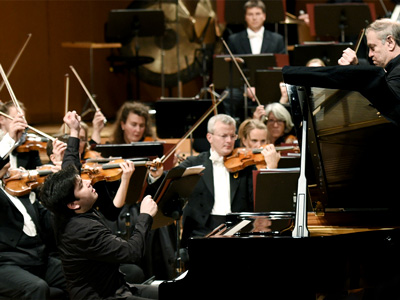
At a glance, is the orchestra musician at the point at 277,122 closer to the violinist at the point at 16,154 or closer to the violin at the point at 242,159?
the violin at the point at 242,159

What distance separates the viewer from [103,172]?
3.84 metres

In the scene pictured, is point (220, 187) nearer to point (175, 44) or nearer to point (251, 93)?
point (251, 93)

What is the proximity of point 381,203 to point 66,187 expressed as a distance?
1.33 meters

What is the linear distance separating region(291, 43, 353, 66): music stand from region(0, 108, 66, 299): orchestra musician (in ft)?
9.15

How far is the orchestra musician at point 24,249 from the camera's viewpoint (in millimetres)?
3269

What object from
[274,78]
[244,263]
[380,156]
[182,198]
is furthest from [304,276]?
[274,78]

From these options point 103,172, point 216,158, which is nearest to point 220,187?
point 216,158

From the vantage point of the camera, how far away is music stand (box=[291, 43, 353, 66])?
5527mm

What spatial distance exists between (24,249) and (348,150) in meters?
1.84

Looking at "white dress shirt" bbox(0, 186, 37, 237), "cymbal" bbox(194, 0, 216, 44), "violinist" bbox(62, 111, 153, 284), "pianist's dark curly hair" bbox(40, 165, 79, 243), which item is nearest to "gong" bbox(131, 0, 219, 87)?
"cymbal" bbox(194, 0, 216, 44)

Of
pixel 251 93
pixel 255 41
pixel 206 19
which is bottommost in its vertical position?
pixel 251 93

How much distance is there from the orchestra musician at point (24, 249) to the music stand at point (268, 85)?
232cm

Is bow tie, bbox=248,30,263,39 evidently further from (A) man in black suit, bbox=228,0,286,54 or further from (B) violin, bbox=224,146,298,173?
(B) violin, bbox=224,146,298,173

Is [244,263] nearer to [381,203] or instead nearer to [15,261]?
[381,203]
